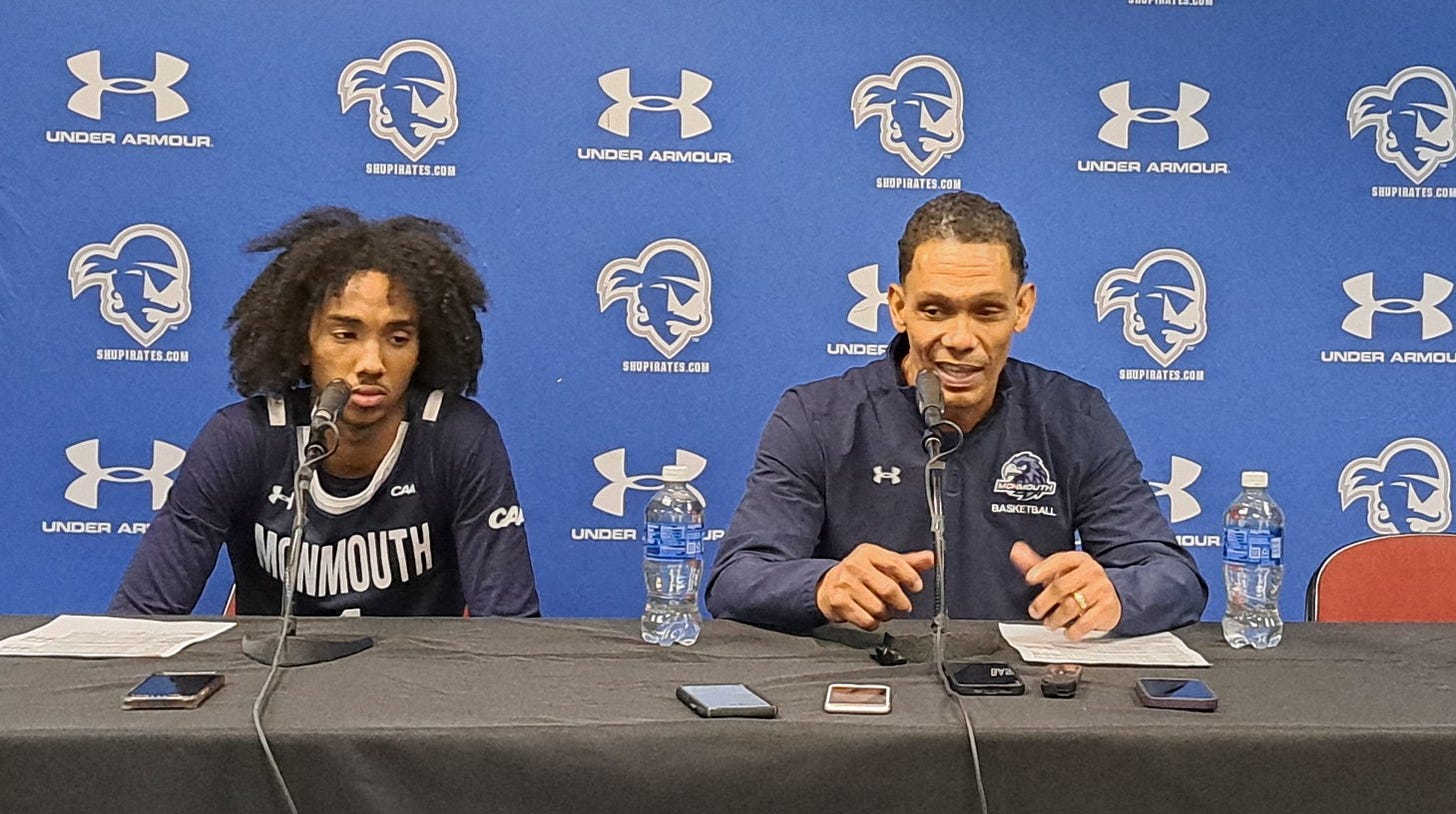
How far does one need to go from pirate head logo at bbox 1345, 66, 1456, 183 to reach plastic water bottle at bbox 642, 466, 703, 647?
2.27 m

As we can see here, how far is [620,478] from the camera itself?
323 cm

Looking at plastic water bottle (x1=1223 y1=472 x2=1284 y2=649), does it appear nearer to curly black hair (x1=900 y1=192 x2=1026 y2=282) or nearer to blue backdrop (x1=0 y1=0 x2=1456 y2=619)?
curly black hair (x1=900 y1=192 x2=1026 y2=282)

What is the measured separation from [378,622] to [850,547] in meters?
0.84

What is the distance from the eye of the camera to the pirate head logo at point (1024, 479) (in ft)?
7.59

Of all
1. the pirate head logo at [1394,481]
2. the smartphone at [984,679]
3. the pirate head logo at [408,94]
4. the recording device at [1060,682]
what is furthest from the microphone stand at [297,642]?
the pirate head logo at [1394,481]

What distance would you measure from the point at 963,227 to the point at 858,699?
1.11 m

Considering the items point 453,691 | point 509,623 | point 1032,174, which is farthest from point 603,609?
point 453,691

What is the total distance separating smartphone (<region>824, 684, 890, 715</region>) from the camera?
142cm

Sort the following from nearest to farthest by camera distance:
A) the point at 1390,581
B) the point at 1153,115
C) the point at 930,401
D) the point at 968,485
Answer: the point at 930,401
the point at 968,485
the point at 1390,581
the point at 1153,115

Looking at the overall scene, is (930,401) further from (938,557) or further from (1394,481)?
(1394,481)

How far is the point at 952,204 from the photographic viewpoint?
2363mm

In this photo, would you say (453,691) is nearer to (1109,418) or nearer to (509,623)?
(509,623)

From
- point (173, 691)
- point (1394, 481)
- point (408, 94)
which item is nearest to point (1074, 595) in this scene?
point (173, 691)

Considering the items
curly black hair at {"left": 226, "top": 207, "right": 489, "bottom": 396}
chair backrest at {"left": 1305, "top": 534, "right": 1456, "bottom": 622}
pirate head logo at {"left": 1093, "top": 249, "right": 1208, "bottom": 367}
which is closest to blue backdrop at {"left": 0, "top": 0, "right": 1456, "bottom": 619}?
pirate head logo at {"left": 1093, "top": 249, "right": 1208, "bottom": 367}
